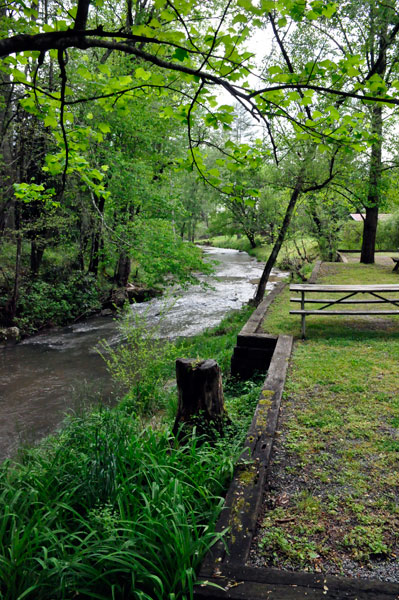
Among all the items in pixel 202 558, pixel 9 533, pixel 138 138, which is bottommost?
pixel 9 533

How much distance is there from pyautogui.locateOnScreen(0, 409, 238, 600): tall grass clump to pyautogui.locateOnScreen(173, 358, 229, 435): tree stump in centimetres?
24

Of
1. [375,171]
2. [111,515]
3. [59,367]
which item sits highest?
[375,171]

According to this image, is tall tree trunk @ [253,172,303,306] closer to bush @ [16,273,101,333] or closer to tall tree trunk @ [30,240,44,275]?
bush @ [16,273,101,333]

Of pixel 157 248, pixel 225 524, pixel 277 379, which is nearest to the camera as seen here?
pixel 225 524

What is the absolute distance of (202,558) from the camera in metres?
2.20

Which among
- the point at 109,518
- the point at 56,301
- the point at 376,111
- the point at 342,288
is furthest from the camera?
the point at 56,301

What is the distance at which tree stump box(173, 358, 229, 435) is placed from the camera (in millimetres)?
3764

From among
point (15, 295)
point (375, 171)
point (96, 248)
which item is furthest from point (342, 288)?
point (96, 248)

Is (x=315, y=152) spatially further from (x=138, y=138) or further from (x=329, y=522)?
(x=329, y=522)

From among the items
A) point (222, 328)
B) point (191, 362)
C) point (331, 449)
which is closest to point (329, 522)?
point (331, 449)

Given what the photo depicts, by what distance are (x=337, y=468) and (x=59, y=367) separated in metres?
6.93

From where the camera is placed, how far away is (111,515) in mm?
2607

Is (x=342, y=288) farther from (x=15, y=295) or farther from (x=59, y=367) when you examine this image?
(x=15, y=295)

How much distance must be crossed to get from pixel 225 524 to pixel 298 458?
968 mm
